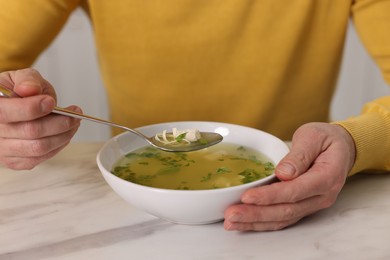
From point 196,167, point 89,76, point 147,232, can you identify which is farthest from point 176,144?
point 89,76

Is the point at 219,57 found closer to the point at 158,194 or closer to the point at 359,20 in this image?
the point at 359,20

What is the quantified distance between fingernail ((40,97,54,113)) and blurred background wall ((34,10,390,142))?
1433 millimetres

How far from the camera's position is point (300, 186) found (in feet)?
2.73

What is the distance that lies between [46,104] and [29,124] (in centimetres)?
6

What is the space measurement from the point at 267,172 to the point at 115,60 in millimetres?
589

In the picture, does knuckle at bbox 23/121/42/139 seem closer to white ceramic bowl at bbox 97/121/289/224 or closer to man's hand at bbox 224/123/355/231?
white ceramic bowl at bbox 97/121/289/224

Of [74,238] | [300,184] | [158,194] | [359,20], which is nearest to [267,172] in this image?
[300,184]

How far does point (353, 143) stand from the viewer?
97 centimetres

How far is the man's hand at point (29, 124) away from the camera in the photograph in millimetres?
887

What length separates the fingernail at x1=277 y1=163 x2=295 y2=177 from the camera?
838mm

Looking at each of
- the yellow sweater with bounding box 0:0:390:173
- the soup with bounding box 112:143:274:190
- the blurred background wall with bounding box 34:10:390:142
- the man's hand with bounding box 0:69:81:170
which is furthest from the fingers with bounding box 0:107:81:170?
the blurred background wall with bounding box 34:10:390:142

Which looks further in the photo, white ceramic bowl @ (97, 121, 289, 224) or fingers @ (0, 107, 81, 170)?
fingers @ (0, 107, 81, 170)

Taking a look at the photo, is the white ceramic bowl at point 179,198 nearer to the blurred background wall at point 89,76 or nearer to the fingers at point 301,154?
the fingers at point 301,154

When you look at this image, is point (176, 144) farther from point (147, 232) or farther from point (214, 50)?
point (214, 50)
